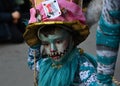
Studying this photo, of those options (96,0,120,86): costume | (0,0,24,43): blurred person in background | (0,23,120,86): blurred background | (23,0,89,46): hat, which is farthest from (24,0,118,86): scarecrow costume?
(0,0,24,43): blurred person in background

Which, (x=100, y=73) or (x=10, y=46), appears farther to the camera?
(x=10, y=46)

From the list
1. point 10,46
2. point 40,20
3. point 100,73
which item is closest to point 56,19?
point 40,20

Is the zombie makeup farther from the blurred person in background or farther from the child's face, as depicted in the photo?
the blurred person in background

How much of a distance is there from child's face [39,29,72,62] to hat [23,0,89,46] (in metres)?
0.05

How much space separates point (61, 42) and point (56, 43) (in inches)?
0.9

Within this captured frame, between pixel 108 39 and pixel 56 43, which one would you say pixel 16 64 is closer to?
pixel 56 43

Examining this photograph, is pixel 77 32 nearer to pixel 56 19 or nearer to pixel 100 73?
pixel 56 19

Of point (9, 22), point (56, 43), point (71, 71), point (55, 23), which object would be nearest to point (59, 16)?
point (55, 23)

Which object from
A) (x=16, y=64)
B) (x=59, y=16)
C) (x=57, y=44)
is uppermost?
(x=59, y=16)

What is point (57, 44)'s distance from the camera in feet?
5.64

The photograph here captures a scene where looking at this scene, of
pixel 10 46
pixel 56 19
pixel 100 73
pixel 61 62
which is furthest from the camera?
pixel 10 46

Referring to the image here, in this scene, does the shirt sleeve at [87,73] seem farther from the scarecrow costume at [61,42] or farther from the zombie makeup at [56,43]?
the zombie makeup at [56,43]

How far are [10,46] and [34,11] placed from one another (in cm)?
217

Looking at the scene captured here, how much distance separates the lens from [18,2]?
3984mm
